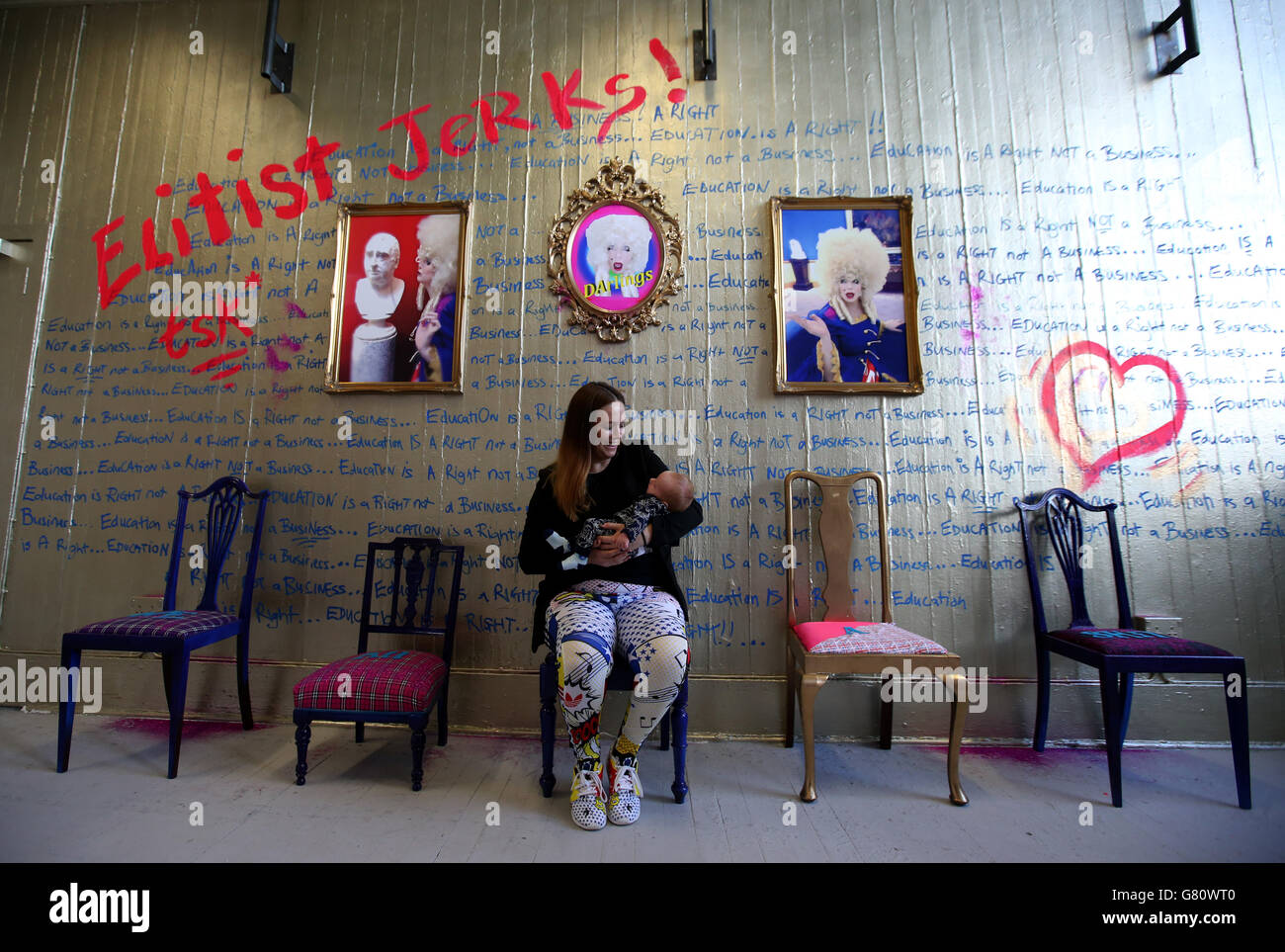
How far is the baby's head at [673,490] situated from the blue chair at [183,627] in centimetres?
189

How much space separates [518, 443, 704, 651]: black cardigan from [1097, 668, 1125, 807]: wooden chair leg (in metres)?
1.50

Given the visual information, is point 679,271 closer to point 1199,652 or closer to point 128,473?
point 1199,652

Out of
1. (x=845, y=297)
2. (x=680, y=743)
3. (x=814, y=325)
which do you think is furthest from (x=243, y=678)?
(x=845, y=297)

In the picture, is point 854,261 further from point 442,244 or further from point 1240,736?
point 1240,736

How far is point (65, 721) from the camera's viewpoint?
2.13m

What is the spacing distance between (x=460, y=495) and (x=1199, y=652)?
9.84 feet

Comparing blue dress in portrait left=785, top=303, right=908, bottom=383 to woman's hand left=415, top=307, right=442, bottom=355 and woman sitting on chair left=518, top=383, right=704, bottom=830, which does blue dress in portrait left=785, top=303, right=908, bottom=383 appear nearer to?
woman sitting on chair left=518, top=383, right=704, bottom=830

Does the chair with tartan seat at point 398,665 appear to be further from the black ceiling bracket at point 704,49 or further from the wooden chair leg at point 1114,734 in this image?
the black ceiling bracket at point 704,49

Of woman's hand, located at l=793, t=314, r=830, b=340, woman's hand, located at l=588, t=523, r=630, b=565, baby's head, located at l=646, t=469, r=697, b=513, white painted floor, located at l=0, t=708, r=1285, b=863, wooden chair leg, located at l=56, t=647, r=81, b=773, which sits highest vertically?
woman's hand, located at l=793, t=314, r=830, b=340

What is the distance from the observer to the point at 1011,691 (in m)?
2.53

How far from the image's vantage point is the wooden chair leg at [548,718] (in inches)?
78.3

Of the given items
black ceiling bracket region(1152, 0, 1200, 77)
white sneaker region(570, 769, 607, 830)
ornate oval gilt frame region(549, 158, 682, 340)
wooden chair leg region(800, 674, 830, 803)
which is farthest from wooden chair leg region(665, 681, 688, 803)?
black ceiling bracket region(1152, 0, 1200, 77)

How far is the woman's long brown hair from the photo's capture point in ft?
7.01
